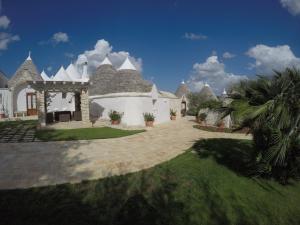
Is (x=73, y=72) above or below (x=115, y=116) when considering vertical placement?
above

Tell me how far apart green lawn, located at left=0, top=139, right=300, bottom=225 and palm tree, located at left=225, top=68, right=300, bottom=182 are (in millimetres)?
965

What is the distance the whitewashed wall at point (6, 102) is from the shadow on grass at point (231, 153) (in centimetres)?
2095

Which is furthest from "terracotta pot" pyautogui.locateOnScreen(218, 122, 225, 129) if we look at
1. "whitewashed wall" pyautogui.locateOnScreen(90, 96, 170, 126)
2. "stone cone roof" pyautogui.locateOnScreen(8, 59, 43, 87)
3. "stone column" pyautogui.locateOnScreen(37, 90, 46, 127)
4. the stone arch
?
the stone arch

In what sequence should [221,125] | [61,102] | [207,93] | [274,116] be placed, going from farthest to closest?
[207,93] → [61,102] → [221,125] → [274,116]

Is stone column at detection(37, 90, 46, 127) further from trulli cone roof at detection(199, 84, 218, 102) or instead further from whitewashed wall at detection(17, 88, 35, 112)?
trulli cone roof at detection(199, 84, 218, 102)

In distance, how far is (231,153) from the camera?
34.2 ft

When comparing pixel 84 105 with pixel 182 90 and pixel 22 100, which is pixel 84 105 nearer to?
pixel 22 100

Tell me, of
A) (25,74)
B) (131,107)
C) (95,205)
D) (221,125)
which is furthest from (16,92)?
(95,205)

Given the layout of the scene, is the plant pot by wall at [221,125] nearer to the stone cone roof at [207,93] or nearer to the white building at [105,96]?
the white building at [105,96]

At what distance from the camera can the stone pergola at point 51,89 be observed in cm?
1565

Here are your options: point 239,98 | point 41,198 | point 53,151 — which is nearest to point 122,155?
point 53,151

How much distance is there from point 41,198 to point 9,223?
3.21 feet

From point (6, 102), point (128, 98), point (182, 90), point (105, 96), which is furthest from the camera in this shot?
point (182, 90)

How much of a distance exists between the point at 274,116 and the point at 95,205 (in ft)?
17.6
